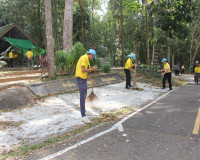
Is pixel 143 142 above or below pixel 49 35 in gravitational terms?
below

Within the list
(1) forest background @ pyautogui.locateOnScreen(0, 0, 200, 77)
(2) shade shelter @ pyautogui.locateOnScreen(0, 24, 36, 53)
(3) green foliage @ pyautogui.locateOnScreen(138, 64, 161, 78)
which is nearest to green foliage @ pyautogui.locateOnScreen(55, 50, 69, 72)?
(1) forest background @ pyautogui.locateOnScreen(0, 0, 200, 77)

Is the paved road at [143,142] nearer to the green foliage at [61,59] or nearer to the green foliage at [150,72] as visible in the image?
the green foliage at [61,59]

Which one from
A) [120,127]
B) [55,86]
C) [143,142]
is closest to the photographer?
[143,142]

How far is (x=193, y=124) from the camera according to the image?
5.38 m

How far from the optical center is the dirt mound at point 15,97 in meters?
6.86

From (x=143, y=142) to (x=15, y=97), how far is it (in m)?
5.21

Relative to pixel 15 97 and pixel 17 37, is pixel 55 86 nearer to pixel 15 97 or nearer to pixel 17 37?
pixel 15 97

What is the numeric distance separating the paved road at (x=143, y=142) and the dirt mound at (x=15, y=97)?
3.52 m

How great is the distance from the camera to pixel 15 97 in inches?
289

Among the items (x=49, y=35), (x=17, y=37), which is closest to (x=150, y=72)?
(x=49, y=35)

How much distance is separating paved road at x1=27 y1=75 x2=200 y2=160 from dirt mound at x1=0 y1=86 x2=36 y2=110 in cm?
352

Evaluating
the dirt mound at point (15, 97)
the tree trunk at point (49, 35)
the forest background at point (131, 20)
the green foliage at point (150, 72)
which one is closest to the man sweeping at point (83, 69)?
the dirt mound at point (15, 97)

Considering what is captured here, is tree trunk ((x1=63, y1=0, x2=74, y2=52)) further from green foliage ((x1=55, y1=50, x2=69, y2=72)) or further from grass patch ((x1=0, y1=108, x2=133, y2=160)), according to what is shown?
grass patch ((x1=0, y1=108, x2=133, y2=160))

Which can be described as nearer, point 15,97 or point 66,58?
point 15,97
